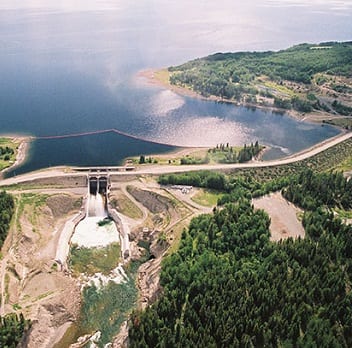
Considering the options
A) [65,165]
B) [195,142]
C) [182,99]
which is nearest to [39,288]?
[65,165]

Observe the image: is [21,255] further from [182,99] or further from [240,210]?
[182,99]

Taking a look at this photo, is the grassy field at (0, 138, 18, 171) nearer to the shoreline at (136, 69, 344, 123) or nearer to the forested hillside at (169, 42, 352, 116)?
the shoreline at (136, 69, 344, 123)

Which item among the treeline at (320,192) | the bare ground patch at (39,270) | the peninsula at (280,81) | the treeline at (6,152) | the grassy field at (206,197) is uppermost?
the peninsula at (280,81)

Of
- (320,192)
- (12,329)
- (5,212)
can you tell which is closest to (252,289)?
(12,329)

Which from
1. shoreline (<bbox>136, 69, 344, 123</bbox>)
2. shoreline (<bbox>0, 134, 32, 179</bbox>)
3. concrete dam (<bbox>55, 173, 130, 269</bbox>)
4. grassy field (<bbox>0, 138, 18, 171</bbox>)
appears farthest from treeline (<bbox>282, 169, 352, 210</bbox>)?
grassy field (<bbox>0, 138, 18, 171</bbox>)

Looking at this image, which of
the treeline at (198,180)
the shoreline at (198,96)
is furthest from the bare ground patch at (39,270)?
the shoreline at (198,96)

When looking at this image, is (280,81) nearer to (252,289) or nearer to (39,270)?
(252,289)

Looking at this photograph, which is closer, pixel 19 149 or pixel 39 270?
pixel 39 270

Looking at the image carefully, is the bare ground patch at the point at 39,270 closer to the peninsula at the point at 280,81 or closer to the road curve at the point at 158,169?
the road curve at the point at 158,169
